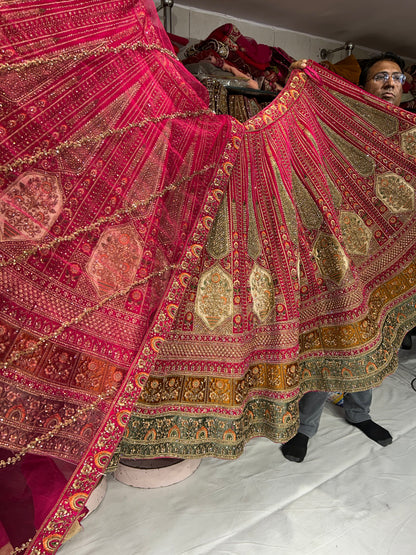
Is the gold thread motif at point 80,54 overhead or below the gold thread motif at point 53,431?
overhead

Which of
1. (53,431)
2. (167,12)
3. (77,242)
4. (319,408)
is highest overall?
(167,12)

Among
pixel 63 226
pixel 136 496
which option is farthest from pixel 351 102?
pixel 136 496

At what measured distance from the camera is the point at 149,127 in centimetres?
91

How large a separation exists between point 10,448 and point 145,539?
1.91 ft

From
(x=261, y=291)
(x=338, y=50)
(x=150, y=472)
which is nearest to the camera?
(x=261, y=291)

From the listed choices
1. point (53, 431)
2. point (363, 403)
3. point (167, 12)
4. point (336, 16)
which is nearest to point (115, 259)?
point (53, 431)

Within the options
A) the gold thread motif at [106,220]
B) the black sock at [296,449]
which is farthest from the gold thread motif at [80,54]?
the black sock at [296,449]

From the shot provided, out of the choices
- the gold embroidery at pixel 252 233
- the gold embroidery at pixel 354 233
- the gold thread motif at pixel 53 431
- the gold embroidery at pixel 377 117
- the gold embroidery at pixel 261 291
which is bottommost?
the gold thread motif at pixel 53 431

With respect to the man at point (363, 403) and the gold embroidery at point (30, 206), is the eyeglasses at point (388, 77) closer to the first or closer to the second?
the man at point (363, 403)

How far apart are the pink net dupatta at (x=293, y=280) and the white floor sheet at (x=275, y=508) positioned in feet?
0.99

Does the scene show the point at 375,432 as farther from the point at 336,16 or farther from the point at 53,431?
the point at 336,16

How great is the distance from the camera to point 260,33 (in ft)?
7.06

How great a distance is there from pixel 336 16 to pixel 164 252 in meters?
1.92

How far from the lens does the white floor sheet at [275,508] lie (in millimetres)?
1093
